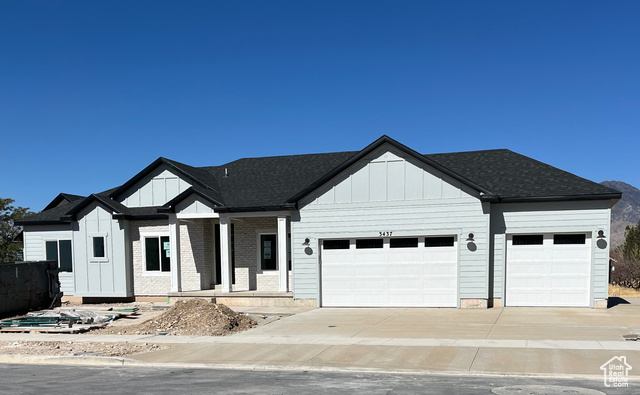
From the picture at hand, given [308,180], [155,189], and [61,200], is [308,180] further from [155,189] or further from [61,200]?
[61,200]

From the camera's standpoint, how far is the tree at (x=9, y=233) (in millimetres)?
43688

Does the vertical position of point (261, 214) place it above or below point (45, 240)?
above

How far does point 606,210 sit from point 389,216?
6551mm

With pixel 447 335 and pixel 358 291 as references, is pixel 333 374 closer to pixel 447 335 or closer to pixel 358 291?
pixel 447 335

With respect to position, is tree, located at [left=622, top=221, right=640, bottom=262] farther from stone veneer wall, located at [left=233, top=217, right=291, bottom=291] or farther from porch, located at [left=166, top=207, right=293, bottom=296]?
stone veneer wall, located at [left=233, top=217, right=291, bottom=291]

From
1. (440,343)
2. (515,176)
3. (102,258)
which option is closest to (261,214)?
(102,258)

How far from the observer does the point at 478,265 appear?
16.4m

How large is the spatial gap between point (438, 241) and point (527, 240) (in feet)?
9.07

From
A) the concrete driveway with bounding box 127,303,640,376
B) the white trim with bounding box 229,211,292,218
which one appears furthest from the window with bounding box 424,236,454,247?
the white trim with bounding box 229,211,292,218

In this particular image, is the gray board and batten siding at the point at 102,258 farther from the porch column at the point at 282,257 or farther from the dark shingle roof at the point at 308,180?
the porch column at the point at 282,257

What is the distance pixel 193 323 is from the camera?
13.9 metres

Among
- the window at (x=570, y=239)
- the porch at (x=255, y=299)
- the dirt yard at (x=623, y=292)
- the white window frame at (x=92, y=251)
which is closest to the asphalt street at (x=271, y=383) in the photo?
the porch at (x=255, y=299)

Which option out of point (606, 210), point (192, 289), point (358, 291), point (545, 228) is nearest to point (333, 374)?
point (358, 291)

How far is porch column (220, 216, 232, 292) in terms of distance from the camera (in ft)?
62.4
